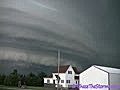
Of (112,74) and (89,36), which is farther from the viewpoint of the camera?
(89,36)

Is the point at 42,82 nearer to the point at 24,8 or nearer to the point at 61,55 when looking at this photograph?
the point at 61,55

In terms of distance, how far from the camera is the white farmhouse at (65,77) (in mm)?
3532

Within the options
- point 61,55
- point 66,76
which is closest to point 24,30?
point 61,55

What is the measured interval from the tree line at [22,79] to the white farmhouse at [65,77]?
0.33 feet

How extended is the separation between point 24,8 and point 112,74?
5.19 ft

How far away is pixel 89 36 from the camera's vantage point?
3.62m

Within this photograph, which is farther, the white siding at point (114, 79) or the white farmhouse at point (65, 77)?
the white farmhouse at point (65, 77)

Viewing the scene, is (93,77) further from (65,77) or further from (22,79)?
(22,79)

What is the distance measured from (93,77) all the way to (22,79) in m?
1.02

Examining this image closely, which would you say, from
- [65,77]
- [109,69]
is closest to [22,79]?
[65,77]

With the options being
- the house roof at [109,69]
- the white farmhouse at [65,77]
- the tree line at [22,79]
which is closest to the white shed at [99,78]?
the house roof at [109,69]

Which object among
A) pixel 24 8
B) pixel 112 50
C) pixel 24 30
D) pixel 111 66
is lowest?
pixel 111 66

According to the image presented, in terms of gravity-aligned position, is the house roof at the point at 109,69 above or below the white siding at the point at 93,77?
above

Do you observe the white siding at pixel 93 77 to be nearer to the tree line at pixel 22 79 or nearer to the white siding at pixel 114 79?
the white siding at pixel 114 79
